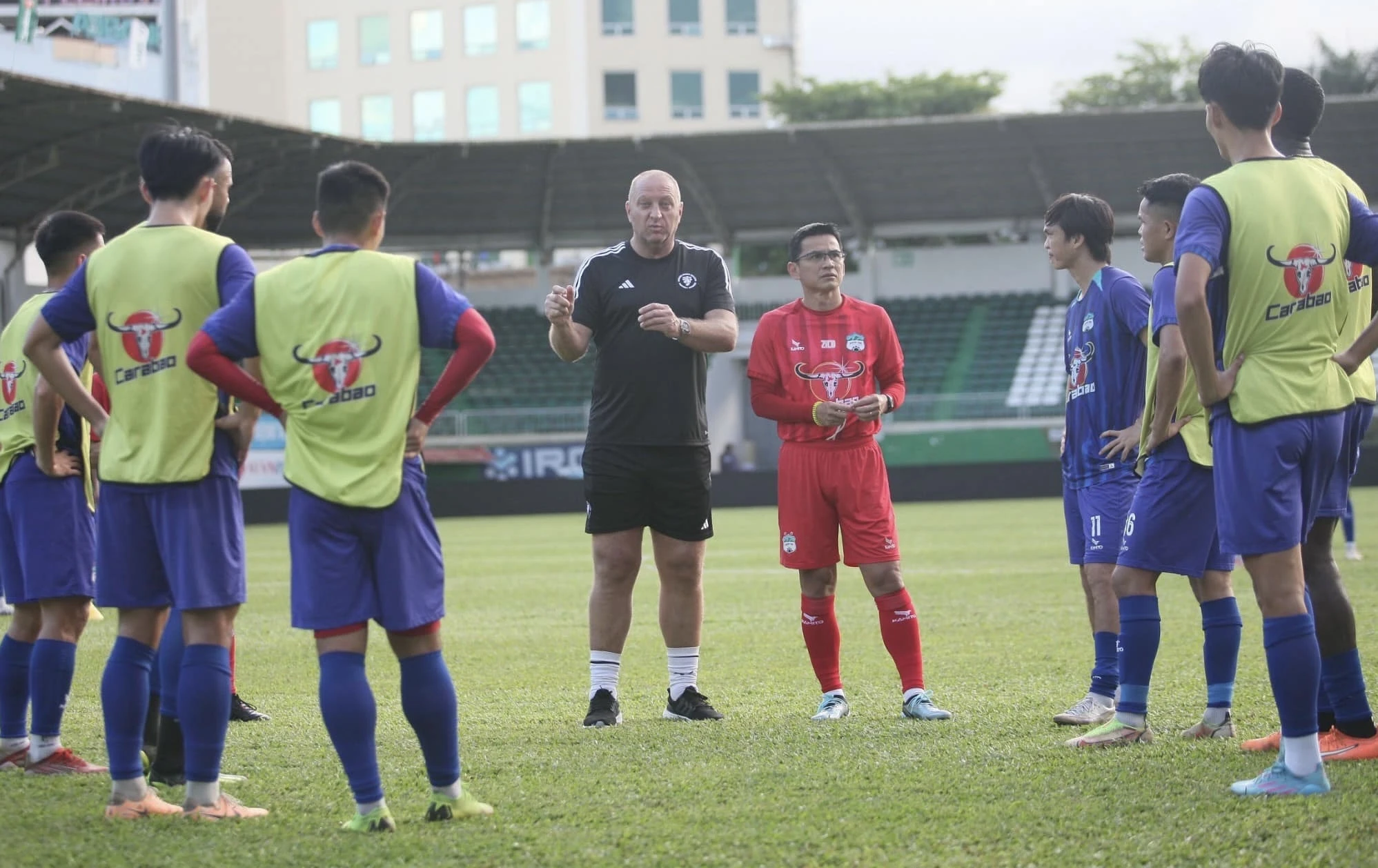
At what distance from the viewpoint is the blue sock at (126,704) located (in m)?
4.28

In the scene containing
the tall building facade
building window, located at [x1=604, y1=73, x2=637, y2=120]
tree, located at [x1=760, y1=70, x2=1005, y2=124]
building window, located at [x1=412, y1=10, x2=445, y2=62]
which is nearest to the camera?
tree, located at [x1=760, y1=70, x2=1005, y2=124]

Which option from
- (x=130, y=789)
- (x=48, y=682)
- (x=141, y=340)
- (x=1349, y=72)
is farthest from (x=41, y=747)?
(x=1349, y=72)

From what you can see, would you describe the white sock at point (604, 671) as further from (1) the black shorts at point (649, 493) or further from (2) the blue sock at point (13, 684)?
(2) the blue sock at point (13, 684)

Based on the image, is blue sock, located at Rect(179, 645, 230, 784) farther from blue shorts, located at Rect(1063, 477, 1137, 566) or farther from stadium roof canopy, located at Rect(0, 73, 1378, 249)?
stadium roof canopy, located at Rect(0, 73, 1378, 249)

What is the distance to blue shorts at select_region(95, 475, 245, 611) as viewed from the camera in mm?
4191

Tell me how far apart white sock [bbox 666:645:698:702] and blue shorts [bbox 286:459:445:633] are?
7.45ft

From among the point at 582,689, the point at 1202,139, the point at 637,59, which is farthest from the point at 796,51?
the point at 582,689

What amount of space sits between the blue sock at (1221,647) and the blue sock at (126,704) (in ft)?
11.8

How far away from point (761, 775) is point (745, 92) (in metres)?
53.3

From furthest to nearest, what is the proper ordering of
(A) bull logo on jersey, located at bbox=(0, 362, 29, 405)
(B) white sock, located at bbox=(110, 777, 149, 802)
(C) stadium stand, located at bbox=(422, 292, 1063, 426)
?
(C) stadium stand, located at bbox=(422, 292, 1063, 426)
(A) bull logo on jersey, located at bbox=(0, 362, 29, 405)
(B) white sock, located at bbox=(110, 777, 149, 802)

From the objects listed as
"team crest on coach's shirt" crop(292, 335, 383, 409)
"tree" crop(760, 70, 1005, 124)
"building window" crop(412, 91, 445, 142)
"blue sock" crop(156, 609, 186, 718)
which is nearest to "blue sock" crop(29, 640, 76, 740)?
"blue sock" crop(156, 609, 186, 718)

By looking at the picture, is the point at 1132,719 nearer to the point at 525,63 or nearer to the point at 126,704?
the point at 126,704

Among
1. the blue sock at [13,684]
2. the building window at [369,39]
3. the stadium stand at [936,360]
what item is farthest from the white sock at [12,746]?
the building window at [369,39]

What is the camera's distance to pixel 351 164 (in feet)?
13.7
